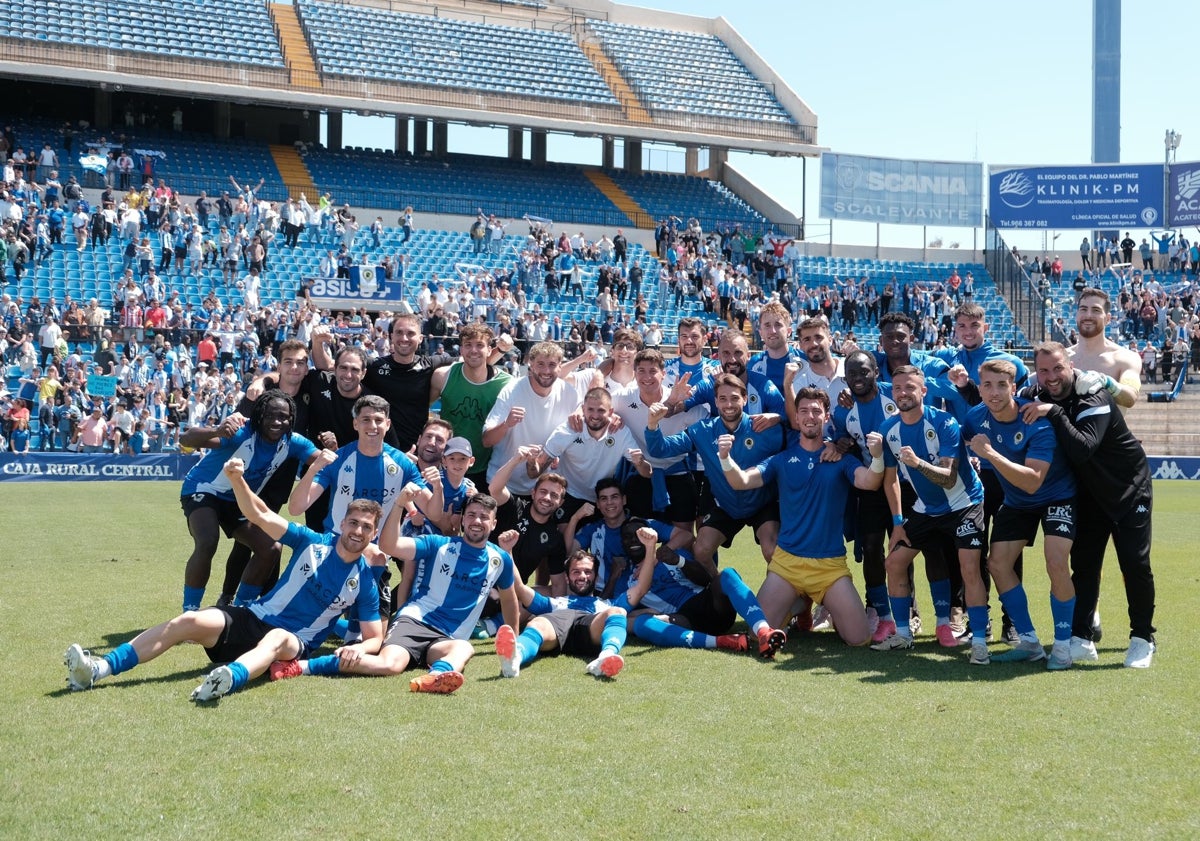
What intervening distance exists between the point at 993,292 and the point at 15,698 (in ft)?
122

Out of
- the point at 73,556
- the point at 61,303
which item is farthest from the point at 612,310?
the point at 73,556

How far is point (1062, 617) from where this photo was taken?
7465 mm

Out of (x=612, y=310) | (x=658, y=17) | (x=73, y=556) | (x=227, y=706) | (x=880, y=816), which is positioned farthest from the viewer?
(x=658, y=17)

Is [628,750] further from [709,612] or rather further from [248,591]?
[248,591]

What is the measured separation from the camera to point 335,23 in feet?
129

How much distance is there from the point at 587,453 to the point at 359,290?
21.4m

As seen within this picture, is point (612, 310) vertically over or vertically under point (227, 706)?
over

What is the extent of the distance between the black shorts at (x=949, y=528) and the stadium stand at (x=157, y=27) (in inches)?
1237

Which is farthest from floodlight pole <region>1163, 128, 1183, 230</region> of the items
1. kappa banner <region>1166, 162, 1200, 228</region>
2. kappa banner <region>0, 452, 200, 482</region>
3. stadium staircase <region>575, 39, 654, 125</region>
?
kappa banner <region>0, 452, 200, 482</region>

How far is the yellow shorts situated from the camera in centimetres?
816

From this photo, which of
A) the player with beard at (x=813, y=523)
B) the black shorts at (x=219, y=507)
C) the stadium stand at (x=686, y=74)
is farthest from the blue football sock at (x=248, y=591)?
the stadium stand at (x=686, y=74)

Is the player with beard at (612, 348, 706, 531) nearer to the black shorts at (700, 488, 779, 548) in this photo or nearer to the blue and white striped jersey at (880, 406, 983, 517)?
the black shorts at (700, 488, 779, 548)

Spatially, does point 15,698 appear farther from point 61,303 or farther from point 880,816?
point 61,303

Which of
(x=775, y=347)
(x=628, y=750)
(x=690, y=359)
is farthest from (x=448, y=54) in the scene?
(x=628, y=750)
